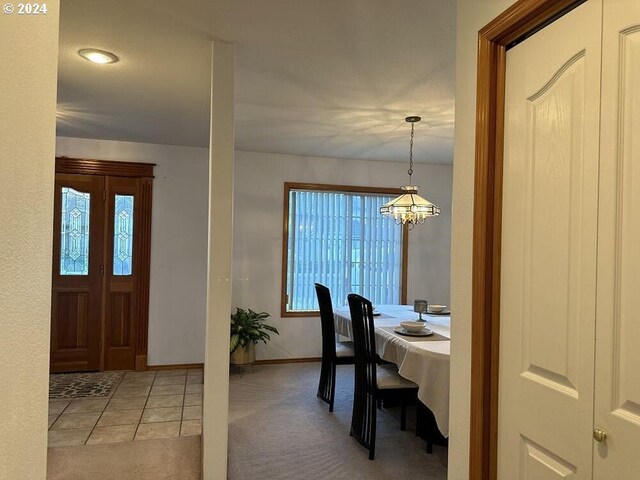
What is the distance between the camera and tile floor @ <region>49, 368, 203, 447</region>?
9.98ft

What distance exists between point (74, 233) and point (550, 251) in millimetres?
4649

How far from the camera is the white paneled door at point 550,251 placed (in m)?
0.99

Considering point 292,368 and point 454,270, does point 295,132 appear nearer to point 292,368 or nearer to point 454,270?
point 292,368

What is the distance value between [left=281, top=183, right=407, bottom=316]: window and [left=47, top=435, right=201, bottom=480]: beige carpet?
235 centimetres

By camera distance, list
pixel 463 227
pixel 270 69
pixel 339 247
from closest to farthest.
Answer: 1. pixel 463 227
2. pixel 270 69
3. pixel 339 247

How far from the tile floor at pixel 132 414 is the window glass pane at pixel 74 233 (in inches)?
51.4

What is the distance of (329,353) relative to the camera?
368 centimetres

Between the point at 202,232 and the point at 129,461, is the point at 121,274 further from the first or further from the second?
the point at 129,461

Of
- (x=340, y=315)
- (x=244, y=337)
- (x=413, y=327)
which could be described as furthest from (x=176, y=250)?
(x=413, y=327)

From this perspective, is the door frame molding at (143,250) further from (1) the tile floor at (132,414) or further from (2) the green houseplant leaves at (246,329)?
(2) the green houseplant leaves at (246,329)

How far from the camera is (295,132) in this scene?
13.5 feet

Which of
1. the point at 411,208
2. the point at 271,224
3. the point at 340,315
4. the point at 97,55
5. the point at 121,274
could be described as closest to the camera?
the point at 97,55

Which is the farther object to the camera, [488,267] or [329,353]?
[329,353]

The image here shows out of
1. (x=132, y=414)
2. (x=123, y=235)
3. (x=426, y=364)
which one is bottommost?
(x=132, y=414)
